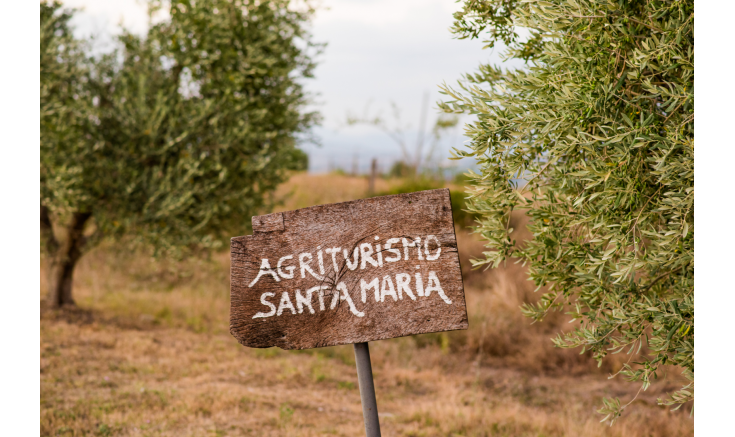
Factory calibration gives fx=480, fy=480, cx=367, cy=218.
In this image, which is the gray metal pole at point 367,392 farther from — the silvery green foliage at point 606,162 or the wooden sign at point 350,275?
the silvery green foliage at point 606,162

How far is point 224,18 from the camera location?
27.8ft

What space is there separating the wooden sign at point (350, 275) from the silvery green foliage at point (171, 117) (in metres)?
5.29

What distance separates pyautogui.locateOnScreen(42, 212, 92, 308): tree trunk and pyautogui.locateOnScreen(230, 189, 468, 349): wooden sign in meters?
7.96

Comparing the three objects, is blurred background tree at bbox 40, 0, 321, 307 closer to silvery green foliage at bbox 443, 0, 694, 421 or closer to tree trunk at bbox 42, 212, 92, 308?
tree trunk at bbox 42, 212, 92, 308

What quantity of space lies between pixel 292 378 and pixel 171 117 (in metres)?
4.82

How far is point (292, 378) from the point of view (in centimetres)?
765

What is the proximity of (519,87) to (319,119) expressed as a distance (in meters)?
7.25

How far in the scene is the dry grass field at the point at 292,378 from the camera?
5.71 m

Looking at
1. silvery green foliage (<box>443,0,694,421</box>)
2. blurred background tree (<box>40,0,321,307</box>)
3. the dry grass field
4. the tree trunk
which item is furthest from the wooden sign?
the tree trunk

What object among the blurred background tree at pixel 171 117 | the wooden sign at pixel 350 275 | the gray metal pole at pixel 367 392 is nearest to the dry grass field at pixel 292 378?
the blurred background tree at pixel 171 117

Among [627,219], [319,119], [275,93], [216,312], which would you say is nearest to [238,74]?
[275,93]

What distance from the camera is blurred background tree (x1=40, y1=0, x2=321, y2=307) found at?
26.3 ft

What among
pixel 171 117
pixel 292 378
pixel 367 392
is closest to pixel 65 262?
pixel 171 117

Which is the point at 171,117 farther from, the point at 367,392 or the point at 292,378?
the point at 367,392
